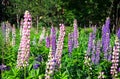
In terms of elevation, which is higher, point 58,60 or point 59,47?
point 59,47

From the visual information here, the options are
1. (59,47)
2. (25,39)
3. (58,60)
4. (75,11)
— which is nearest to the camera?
(25,39)

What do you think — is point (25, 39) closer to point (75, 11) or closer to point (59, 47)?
point (59, 47)

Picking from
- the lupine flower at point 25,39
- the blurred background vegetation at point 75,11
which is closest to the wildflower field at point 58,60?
the lupine flower at point 25,39

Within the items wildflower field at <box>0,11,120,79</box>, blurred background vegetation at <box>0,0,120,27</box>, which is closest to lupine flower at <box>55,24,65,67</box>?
wildflower field at <box>0,11,120,79</box>

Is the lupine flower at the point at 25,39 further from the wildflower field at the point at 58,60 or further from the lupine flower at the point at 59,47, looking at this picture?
the lupine flower at the point at 59,47

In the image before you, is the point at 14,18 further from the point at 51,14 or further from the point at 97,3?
the point at 97,3

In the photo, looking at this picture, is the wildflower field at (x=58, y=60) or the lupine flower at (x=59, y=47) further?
the lupine flower at (x=59, y=47)

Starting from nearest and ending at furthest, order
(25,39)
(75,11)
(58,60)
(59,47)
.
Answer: (25,39), (59,47), (58,60), (75,11)

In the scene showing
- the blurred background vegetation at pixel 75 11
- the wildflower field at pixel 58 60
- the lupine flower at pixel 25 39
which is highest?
the lupine flower at pixel 25 39

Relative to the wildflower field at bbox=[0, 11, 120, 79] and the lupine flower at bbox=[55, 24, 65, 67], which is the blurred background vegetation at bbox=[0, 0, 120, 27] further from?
the lupine flower at bbox=[55, 24, 65, 67]

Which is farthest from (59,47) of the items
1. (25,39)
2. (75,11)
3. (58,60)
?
(75,11)

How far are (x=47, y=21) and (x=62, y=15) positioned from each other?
999 mm

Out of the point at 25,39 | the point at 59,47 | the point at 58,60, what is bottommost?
the point at 58,60

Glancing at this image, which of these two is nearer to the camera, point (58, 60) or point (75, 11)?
point (58, 60)
